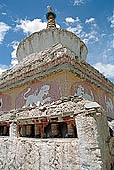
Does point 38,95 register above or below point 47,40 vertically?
below

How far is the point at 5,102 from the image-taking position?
5.41 meters

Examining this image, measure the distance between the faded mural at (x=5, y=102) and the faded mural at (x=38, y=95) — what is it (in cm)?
45

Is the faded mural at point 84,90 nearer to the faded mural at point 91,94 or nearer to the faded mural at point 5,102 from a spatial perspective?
the faded mural at point 91,94

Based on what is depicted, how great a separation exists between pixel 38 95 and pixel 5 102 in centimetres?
158

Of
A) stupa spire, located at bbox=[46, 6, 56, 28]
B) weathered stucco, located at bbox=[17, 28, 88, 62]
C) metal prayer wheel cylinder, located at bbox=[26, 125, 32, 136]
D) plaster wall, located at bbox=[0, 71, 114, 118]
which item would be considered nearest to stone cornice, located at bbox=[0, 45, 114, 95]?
plaster wall, located at bbox=[0, 71, 114, 118]

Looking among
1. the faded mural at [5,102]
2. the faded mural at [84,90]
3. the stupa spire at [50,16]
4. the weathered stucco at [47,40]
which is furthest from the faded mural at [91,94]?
the stupa spire at [50,16]

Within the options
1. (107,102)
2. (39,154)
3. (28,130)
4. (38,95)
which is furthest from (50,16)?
(39,154)

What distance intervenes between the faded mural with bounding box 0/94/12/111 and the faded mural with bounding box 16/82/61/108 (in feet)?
1.47

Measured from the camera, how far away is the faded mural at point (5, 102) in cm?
529

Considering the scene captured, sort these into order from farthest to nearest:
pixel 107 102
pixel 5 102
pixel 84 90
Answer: pixel 107 102, pixel 5 102, pixel 84 90

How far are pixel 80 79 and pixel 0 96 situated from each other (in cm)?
309

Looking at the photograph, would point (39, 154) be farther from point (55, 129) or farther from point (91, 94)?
point (91, 94)

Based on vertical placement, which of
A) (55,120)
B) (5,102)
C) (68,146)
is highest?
(5,102)

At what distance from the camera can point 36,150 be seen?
228 centimetres
